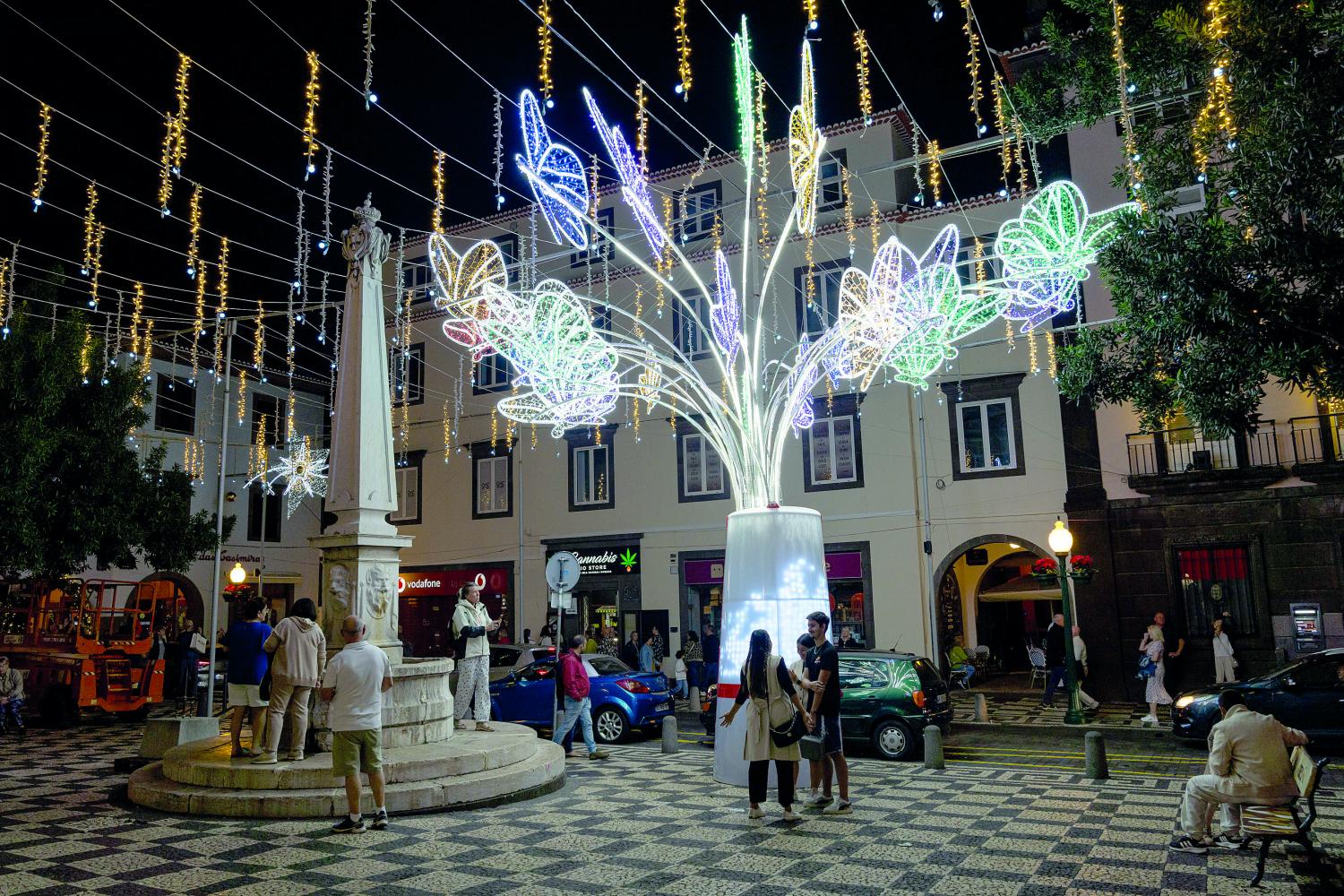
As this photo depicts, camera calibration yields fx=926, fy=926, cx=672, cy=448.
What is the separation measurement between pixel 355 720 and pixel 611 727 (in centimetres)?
798

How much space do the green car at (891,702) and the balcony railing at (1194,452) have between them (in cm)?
904

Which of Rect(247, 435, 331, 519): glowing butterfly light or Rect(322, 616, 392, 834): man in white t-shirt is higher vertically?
Rect(247, 435, 331, 519): glowing butterfly light

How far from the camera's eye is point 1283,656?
18.5 meters

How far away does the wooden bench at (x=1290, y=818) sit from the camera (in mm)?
6352

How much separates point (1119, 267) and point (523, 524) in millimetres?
21927

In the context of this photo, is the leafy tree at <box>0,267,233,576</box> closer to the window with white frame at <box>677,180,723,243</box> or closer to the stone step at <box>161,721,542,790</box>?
the stone step at <box>161,721,542,790</box>

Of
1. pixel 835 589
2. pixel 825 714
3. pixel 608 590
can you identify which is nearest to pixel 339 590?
pixel 825 714

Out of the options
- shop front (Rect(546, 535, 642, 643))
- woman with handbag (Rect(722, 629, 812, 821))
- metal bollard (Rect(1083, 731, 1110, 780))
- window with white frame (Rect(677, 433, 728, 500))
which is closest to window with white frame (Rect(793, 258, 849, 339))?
window with white frame (Rect(677, 433, 728, 500))

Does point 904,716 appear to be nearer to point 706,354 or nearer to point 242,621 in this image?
point 242,621

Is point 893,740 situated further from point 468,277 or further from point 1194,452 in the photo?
point 1194,452

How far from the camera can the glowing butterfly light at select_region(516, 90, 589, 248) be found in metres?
11.4

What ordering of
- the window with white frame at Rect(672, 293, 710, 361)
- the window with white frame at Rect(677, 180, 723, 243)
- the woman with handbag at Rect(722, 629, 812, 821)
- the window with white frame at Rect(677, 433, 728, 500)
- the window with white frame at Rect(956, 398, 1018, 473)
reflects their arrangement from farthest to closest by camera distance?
1. the window with white frame at Rect(677, 180, 723, 243)
2. the window with white frame at Rect(672, 293, 710, 361)
3. the window with white frame at Rect(677, 433, 728, 500)
4. the window with white frame at Rect(956, 398, 1018, 473)
5. the woman with handbag at Rect(722, 629, 812, 821)

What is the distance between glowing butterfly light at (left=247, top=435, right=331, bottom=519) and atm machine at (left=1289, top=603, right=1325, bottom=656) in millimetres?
24261

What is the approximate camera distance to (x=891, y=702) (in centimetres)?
1316
